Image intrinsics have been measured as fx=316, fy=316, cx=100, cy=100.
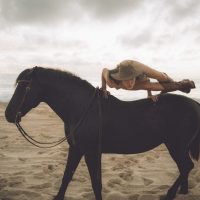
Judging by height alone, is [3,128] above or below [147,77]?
below

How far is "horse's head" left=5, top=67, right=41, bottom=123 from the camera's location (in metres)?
4.55

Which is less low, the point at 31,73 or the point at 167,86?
the point at 31,73

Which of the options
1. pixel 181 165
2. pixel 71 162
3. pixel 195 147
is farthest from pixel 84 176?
pixel 195 147

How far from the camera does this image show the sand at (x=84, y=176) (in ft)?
17.0

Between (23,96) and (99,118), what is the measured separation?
45.0 inches

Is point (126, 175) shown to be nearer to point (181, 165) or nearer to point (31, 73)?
point (181, 165)

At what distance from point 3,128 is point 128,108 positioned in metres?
9.19

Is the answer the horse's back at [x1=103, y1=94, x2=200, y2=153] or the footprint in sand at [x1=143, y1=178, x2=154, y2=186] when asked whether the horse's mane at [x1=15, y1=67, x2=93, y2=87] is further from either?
the footprint in sand at [x1=143, y1=178, x2=154, y2=186]

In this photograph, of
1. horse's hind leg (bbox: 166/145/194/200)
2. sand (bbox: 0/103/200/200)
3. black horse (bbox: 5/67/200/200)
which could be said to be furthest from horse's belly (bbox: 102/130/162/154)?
sand (bbox: 0/103/200/200)

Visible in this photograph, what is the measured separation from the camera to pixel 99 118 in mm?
4508

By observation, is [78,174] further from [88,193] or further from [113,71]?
[113,71]

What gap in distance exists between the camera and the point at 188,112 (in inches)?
191

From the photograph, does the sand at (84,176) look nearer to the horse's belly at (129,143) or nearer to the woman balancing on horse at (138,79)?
the horse's belly at (129,143)

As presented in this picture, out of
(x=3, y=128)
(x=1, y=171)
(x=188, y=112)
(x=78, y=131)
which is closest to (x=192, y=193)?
(x=188, y=112)
